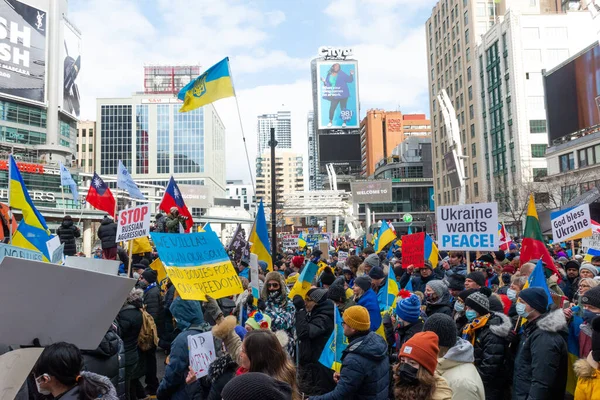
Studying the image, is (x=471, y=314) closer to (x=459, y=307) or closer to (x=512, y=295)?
(x=459, y=307)

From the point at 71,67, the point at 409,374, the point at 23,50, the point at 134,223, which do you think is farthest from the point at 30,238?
the point at 71,67

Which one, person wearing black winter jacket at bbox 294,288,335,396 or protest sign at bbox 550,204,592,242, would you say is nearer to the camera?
person wearing black winter jacket at bbox 294,288,335,396

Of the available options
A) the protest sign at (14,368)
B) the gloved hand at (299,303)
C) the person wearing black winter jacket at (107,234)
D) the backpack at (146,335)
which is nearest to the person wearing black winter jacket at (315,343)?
the gloved hand at (299,303)

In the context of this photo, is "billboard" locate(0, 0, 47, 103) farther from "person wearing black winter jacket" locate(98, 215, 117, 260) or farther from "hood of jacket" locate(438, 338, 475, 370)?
"hood of jacket" locate(438, 338, 475, 370)

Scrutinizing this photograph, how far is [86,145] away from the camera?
Answer: 117812 millimetres

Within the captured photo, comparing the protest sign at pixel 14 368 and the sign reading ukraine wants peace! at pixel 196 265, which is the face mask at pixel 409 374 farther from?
the sign reading ukraine wants peace! at pixel 196 265

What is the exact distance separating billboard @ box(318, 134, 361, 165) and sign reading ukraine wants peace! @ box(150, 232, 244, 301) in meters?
89.1

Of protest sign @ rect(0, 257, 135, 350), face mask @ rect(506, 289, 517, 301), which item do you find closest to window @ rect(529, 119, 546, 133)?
face mask @ rect(506, 289, 517, 301)

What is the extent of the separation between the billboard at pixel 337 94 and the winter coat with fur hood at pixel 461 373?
97.8 metres

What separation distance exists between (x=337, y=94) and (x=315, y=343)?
102 meters

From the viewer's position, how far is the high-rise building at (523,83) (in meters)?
55.6

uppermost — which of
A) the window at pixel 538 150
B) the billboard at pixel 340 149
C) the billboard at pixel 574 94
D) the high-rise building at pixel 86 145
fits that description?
the high-rise building at pixel 86 145

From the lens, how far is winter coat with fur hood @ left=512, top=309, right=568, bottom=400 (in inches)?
167

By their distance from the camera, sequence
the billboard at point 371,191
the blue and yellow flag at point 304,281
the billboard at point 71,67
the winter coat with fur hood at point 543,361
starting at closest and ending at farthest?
the winter coat with fur hood at point 543,361
the blue and yellow flag at point 304,281
the billboard at point 371,191
the billboard at point 71,67
